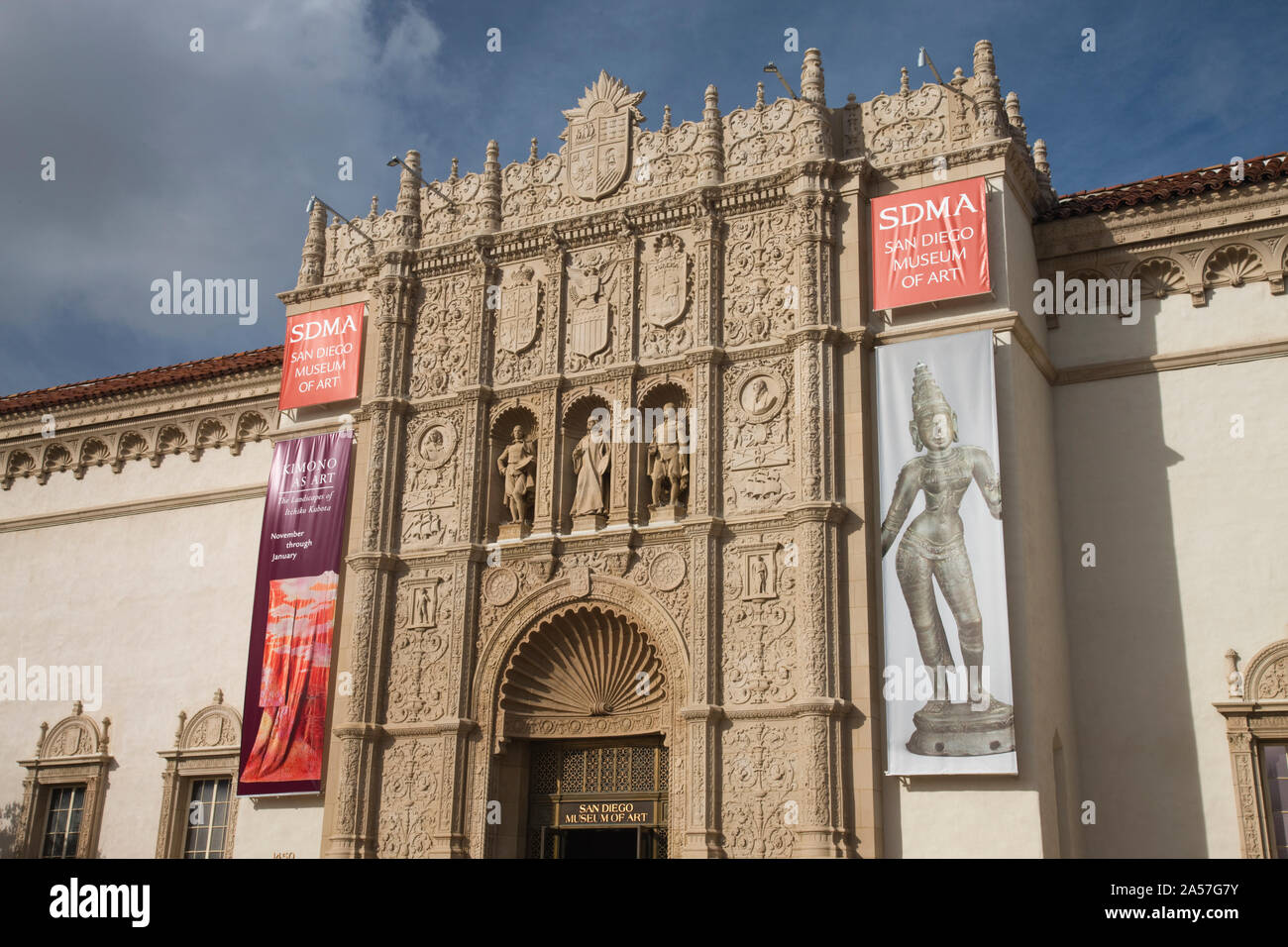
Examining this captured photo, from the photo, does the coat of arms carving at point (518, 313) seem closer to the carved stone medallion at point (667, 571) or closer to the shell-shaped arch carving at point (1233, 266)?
the carved stone medallion at point (667, 571)

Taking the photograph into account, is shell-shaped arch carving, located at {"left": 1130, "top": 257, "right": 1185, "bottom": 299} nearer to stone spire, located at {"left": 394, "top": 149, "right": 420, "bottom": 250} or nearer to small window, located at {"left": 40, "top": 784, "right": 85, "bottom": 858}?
stone spire, located at {"left": 394, "top": 149, "right": 420, "bottom": 250}

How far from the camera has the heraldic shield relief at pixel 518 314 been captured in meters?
21.5

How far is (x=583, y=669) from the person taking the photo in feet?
66.2

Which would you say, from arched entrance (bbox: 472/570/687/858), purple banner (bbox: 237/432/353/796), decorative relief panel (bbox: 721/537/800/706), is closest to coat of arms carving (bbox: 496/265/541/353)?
purple banner (bbox: 237/432/353/796)

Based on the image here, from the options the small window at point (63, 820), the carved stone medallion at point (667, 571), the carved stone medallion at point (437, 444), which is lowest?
the small window at point (63, 820)

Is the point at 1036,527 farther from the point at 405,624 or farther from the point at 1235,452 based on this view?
the point at 405,624

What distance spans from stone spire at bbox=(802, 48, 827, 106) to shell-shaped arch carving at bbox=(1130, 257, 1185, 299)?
5.34 meters

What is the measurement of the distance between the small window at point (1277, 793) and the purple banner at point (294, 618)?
1365cm

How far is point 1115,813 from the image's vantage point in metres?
17.7

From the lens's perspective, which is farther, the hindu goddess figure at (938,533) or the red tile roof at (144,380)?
the red tile roof at (144,380)

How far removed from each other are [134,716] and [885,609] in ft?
46.4

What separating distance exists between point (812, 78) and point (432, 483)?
8715mm

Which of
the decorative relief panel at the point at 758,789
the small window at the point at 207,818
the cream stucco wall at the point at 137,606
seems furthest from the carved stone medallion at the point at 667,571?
the small window at the point at 207,818

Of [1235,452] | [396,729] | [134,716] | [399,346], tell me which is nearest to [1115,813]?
[1235,452]
